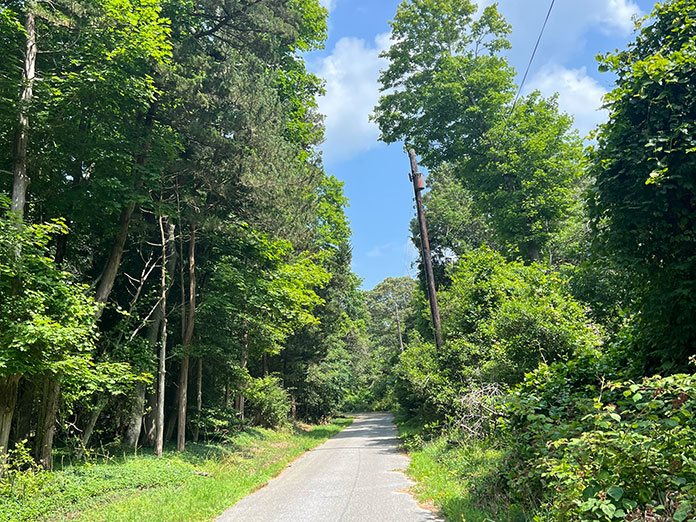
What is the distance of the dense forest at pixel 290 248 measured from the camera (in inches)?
197

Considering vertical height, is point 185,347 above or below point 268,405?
above

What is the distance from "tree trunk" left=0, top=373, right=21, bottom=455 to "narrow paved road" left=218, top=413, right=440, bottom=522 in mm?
4486

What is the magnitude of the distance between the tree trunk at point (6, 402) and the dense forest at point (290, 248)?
0.12ft

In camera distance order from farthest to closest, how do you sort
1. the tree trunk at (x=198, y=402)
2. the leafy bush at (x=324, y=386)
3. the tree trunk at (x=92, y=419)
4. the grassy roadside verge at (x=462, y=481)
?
the leafy bush at (x=324, y=386) → the tree trunk at (x=198, y=402) → the tree trunk at (x=92, y=419) → the grassy roadside verge at (x=462, y=481)

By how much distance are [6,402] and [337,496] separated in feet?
21.6

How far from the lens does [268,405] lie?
20.3 m

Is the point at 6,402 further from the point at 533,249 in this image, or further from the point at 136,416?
the point at 533,249

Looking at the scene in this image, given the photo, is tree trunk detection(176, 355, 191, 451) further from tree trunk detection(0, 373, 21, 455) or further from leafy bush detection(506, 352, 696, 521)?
leafy bush detection(506, 352, 696, 521)

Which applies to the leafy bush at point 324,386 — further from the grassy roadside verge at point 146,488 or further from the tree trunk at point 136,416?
the tree trunk at point 136,416

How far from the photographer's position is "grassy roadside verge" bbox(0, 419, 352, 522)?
6633 millimetres

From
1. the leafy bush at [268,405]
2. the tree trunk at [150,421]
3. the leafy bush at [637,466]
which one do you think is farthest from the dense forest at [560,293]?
the tree trunk at [150,421]

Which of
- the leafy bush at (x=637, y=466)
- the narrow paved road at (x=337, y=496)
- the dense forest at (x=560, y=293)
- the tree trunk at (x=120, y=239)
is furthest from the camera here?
the tree trunk at (x=120, y=239)

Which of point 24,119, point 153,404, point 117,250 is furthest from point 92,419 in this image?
point 24,119

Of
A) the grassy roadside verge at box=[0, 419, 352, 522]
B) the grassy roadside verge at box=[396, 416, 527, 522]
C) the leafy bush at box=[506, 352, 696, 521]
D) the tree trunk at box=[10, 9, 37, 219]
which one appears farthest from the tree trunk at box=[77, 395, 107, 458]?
the leafy bush at box=[506, 352, 696, 521]
